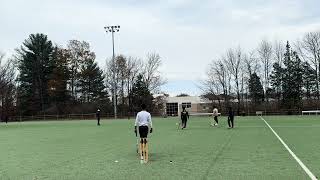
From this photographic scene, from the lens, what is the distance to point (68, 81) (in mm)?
104125

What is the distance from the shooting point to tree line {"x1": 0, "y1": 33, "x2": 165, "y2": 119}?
101125 mm

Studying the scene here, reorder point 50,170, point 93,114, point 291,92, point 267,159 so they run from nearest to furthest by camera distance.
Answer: point 50,170 < point 267,159 < point 93,114 < point 291,92

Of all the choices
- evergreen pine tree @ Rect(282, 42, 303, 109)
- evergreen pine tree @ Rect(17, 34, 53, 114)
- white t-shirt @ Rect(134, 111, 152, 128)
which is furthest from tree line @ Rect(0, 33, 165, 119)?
white t-shirt @ Rect(134, 111, 152, 128)

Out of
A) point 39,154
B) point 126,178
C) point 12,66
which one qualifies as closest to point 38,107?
point 12,66

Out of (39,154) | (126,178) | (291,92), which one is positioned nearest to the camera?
(126,178)

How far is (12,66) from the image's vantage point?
101m

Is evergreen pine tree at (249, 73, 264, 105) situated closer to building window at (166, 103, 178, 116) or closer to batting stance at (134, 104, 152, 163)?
building window at (166, 103, 178, 116)

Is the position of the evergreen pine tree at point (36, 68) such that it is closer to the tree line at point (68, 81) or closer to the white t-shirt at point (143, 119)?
the tree line at point (68, 81)

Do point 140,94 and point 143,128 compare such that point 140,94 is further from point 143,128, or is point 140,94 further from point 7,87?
point 143,128

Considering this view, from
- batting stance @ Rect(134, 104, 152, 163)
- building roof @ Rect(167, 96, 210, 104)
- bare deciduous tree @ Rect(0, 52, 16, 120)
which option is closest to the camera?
batting stance @ Rect(134, 104, 152, 163)

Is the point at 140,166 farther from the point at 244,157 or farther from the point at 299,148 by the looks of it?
the point at 299,148

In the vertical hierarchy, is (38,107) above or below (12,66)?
below

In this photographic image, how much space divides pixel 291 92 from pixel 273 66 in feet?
23.9

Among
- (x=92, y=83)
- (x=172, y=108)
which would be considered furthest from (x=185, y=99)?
(x=92, y=83)
